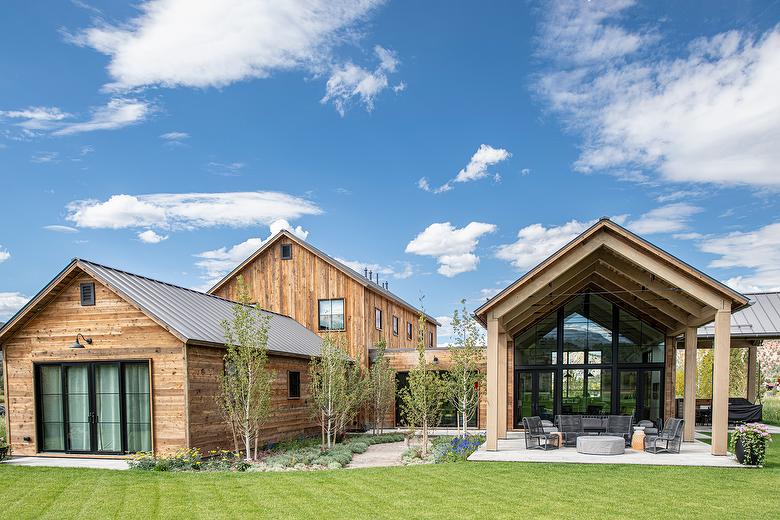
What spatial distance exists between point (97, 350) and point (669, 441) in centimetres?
1424

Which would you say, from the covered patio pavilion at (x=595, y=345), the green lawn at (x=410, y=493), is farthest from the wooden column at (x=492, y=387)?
the green lawn at (x=410, y=493)

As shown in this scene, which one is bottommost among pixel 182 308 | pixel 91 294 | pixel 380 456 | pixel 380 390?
pixel 380 456

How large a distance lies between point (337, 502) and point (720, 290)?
946 centimetres

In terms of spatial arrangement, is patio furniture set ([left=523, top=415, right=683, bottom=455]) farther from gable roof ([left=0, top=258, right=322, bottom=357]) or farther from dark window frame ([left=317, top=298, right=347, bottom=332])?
dark window frame ([left=317, top=298, right=347, bottom=332])

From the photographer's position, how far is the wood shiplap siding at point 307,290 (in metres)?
22.4

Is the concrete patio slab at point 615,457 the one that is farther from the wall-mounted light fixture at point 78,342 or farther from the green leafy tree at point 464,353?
the wall-mounted light fixture at point 78,342

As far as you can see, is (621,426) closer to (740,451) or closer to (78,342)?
(740,451)

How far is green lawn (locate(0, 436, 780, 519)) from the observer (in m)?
8.35

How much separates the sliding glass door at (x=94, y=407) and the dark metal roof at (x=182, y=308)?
1.35m

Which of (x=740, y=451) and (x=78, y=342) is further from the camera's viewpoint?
(x=78, y=342)

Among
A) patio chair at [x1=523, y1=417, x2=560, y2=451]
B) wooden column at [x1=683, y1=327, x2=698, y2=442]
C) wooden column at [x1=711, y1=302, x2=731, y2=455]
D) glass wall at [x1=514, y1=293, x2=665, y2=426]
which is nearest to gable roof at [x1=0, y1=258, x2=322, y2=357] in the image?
patio chair at [x1=523, y1=417, x2=560, y2=451]

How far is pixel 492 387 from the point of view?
13617 millimetres

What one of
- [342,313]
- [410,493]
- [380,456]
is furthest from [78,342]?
[342,313]

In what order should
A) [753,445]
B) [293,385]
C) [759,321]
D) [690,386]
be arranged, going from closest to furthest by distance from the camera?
[753,445] < [690,386] < [293,385] < [759,321]
